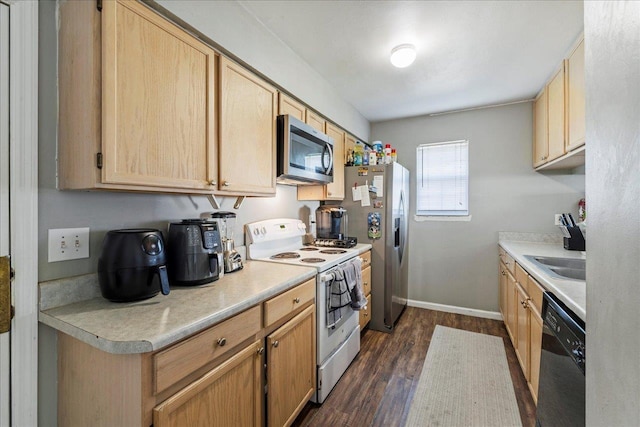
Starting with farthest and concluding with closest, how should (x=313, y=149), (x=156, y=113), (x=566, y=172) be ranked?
(x=566, y=172) → (x=313, y=149) → (x=156, y=113)

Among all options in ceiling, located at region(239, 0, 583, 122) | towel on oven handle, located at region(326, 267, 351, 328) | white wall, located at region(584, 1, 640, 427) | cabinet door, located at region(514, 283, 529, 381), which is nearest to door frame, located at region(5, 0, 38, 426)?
ceiling, located at region(239, 0, 583, 122)

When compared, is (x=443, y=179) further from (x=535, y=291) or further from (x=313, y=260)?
(x=313, y=260)

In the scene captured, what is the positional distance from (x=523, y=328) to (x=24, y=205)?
110 inches

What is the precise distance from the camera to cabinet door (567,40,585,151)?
182 cm

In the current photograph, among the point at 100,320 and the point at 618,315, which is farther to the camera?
the point at 100,320

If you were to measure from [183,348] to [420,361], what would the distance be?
206 cm

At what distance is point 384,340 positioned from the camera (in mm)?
2693

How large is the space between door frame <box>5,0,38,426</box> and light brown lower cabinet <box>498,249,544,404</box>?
229 centimetres

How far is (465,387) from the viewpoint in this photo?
1.98 metres

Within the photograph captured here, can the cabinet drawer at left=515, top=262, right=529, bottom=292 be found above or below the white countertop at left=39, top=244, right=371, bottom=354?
below

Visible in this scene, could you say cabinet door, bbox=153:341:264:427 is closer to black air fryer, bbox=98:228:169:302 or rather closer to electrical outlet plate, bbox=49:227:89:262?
black air fryer, bbox=98:228:169:302

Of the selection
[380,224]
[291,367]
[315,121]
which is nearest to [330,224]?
[380,224]

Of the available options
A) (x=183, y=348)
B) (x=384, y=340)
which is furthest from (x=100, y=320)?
(x=384, y=340)

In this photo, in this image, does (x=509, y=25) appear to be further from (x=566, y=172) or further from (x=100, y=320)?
(x=100, y=320)
